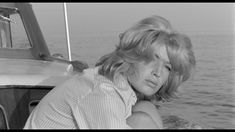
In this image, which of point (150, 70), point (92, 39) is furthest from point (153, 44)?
point (92, 39)

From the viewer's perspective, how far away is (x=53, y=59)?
9.25 ft

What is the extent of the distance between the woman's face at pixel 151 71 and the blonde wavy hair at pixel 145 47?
2 centimetres

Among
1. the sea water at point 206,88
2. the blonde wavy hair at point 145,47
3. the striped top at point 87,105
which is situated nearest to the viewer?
the striped top at point 87,105

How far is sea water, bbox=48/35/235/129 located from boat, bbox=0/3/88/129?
952 millimetres

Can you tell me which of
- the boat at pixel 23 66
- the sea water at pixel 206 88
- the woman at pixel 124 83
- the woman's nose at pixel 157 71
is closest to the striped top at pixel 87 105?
the woman at pixel 124 83

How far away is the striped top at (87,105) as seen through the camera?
4.68ft

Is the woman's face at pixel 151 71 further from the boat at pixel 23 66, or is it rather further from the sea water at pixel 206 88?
the sea water at pixel 206 88

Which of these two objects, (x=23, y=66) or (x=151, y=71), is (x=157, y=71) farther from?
(x=23, y=66)

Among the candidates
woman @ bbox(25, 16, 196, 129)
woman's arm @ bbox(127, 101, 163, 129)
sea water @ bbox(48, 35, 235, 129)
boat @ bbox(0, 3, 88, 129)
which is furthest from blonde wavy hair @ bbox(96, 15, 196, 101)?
sea water @ bbox(48, 35, 235, 129)

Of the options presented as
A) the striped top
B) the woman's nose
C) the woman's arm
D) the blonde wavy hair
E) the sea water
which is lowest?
the sea water

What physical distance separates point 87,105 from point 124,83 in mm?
213

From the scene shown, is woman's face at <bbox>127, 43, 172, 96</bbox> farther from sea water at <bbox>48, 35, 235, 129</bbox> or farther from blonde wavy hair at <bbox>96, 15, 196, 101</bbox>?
sea water at <bbox>48, 35, 235, 129</bbox>

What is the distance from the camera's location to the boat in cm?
200

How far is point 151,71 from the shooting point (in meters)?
1.62
